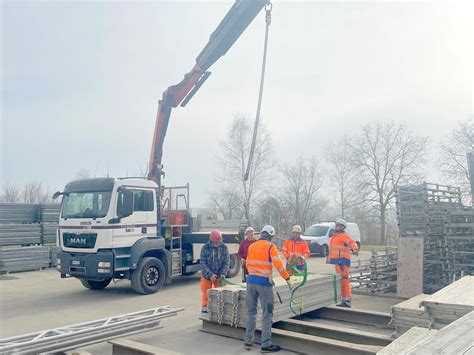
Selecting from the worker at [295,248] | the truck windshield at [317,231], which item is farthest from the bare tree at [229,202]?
the worker at [295,248]

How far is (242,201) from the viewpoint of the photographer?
35219 mm

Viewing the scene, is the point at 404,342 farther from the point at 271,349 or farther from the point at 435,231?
the point at 435,231

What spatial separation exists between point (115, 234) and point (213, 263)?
3396 mm

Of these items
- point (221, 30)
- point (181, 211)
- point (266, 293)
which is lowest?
point (266, 293)

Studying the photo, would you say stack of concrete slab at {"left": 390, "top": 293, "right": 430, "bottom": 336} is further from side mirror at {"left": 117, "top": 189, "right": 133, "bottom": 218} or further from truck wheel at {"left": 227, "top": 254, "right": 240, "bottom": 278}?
truck wheel at {"left": 227, "top": 254, "right": 240, "bottom": 278}

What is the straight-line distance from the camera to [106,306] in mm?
9984

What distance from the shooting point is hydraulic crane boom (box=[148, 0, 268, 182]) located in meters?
11.6

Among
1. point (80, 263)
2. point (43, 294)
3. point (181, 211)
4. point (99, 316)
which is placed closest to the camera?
point (99, 316)

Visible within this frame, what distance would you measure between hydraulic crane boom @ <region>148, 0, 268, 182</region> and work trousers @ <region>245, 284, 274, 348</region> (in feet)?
23.8

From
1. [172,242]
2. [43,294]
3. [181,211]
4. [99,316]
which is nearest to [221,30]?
[181,211]

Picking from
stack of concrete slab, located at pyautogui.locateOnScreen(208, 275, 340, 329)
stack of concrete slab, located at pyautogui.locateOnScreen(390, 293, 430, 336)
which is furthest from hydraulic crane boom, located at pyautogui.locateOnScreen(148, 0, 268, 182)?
stack of concrete slab, located at pyautogui.locateOnScreen(390, 293, 430, 336)

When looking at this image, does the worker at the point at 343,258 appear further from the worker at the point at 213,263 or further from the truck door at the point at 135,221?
the truck door at the point at 135,221

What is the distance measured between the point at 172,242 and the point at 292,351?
262 inches

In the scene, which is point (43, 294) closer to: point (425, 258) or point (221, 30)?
point (221, 30)
